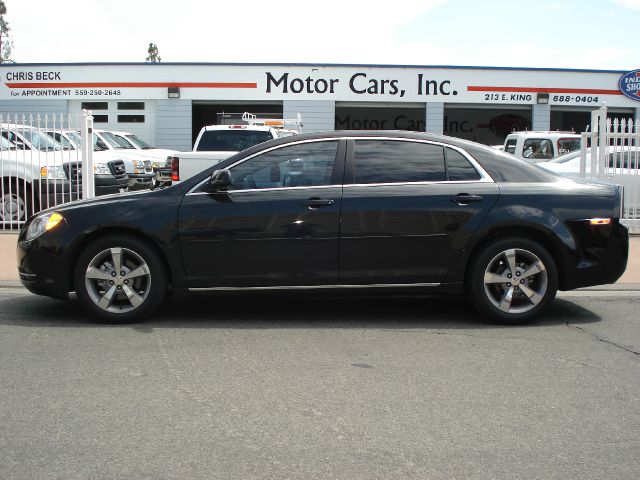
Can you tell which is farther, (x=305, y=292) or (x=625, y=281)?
(x=625, y=281)

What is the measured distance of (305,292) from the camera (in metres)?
6.73

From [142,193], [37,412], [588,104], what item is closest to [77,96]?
[588,104]

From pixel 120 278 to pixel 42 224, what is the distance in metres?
0.86

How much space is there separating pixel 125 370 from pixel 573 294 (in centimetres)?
502

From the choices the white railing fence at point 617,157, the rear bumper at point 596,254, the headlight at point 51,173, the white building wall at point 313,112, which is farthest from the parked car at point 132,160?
the rear bumper at point 596,254

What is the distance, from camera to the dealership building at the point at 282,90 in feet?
92.3

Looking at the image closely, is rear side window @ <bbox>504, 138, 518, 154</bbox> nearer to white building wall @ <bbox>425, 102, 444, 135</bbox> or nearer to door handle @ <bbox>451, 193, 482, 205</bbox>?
white building wall @ <bbox>425, 102, 444, 135</bbox>

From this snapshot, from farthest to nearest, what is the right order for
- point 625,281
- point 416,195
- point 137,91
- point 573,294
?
point 137,91 < point 625,281 < point 573,294 < point 416,195

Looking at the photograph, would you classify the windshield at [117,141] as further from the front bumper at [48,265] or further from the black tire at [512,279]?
the black tire at [512,279]

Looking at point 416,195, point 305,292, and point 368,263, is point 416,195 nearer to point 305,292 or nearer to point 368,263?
point 368,263

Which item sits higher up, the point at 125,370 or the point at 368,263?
the point at 368,263

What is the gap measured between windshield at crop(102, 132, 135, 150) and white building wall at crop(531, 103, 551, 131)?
16.0 m

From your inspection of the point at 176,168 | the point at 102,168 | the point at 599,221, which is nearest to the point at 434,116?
the point at 102,168

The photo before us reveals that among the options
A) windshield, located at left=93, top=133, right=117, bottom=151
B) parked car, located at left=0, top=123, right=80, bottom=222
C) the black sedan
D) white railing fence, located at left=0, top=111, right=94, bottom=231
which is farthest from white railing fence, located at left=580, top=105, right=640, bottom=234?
windshield, located at left=93, top=133, right=117, bottom=151
